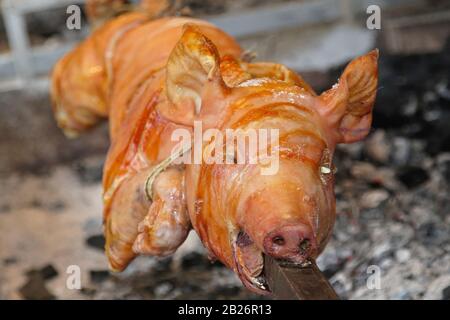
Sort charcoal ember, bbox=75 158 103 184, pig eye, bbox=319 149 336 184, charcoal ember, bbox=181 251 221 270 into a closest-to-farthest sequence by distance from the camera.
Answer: pig eye, bbox=319 149 336 184 → charcoal ember, bbox=181 251 221 270 → charcoal ember, bbox=75 158 103 184

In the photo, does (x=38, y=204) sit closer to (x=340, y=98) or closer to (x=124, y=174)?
(x=124, y=174)

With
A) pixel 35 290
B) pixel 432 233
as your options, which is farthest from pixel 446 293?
pixel 35 290

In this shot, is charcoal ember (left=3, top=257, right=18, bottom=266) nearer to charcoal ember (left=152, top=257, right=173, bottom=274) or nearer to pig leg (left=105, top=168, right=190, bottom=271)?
charcoal ember (left=152, top=257, right=173, bottom=274)

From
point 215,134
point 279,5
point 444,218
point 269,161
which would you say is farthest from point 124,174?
point 279,5

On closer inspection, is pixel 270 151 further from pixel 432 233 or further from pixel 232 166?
pixel 432 233

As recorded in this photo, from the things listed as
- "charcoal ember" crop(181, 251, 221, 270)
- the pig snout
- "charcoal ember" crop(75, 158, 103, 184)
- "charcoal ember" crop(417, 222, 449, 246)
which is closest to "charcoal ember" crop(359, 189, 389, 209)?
"charcoal ember" crop(417, 222, 449, 246)

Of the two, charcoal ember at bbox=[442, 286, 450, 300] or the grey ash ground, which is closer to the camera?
charcoal ember at bbox=[442, 286, 450, 300]
